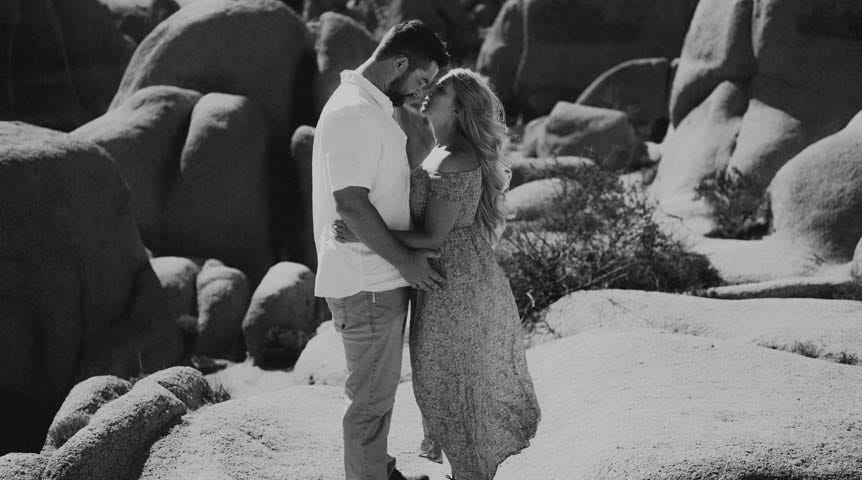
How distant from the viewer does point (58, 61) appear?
17.1 meters

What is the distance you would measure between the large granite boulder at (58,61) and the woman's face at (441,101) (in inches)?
558

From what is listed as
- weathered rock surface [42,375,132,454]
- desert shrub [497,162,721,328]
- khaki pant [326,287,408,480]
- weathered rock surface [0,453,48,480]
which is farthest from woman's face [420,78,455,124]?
desert shrub [497,162,721,328]

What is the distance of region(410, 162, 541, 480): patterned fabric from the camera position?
418cm

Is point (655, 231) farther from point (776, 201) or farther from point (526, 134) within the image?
point (526, 134)

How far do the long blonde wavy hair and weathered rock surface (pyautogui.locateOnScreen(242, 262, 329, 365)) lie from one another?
6.55m

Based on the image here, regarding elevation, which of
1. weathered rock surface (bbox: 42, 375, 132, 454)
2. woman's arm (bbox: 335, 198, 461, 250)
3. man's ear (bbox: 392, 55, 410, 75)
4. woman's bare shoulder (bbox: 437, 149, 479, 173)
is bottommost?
weathered rock surface (bbox: 42, 375, 132, 454)

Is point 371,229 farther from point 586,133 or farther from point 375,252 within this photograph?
point 586,133

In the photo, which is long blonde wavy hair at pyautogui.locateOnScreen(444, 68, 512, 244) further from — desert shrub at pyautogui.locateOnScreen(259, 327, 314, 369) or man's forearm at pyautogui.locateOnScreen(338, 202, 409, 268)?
desert shrub at pyautogui.locateOnScreen(259, 327, 314, 369)

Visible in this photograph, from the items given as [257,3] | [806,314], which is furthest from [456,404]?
[257,3]

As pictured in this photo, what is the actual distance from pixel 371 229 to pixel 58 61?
1519cm

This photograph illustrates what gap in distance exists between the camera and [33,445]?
8250 millimetres

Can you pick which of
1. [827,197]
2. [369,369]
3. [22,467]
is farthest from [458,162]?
[827,197]

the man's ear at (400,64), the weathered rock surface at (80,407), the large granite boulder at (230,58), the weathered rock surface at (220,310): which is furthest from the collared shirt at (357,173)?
the large granite boulder at (230,58)

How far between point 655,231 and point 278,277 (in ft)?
15.2
